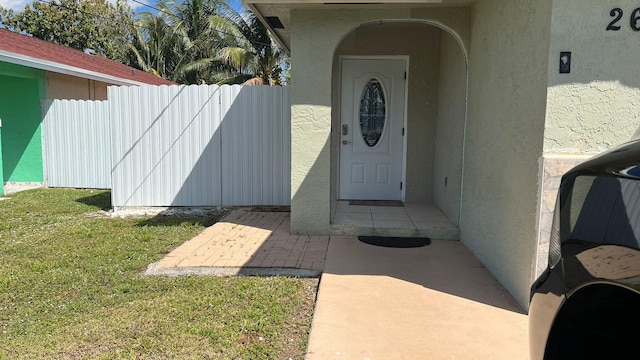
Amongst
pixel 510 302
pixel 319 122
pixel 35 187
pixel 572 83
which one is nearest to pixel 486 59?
pixel 572 83

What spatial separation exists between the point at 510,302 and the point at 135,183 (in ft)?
21.3

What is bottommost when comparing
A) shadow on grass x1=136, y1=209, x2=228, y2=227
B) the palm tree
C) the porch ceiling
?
shadow on grass x1=136, y1=209, x2=228, y2=227

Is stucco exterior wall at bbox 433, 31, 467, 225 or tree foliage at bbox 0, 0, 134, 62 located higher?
tree foliage at bbox 0, 0, 134, 62

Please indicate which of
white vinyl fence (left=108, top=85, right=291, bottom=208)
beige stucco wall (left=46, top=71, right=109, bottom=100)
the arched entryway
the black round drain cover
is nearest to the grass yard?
the black round drain cover

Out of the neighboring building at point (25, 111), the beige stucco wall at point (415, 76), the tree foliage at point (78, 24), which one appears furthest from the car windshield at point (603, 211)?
the tree foliage at point (78, 24)

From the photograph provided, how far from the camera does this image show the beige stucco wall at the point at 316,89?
5496 millimetres

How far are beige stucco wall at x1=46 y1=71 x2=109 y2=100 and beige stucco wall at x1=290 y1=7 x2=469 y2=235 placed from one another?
8.15m

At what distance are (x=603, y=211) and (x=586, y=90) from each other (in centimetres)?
236

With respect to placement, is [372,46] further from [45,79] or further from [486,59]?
[45,79]

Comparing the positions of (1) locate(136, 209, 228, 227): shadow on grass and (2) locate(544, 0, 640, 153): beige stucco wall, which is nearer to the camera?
(2) locate(544, 0, 640, 153): beige stucco wall

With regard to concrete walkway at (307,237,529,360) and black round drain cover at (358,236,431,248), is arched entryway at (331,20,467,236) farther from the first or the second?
concrete walkway at (307,237,529,360)

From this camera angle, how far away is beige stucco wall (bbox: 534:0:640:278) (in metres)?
3.27

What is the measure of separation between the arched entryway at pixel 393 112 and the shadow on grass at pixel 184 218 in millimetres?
2055

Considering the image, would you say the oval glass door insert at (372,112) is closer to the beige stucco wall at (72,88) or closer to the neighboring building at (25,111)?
the neighboring building at (25,111)
